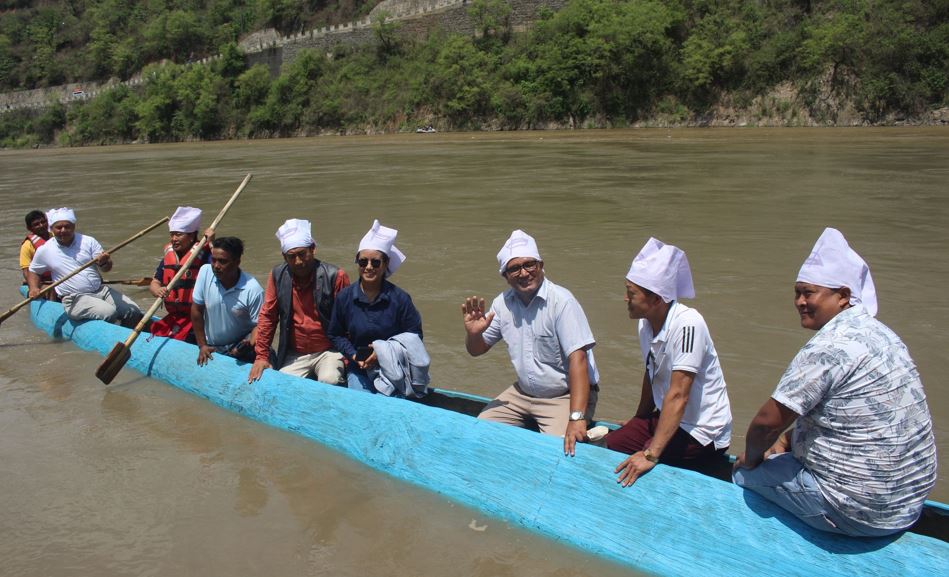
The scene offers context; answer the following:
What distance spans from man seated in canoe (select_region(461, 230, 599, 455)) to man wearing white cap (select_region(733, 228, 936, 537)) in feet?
3.34

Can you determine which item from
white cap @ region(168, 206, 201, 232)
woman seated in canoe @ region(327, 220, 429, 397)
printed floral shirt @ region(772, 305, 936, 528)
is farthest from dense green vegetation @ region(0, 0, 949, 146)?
printed floral shirt @ region(772, 305, 936, 528)

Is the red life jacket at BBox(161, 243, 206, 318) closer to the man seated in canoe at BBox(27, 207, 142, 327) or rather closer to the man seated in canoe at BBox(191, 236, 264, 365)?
the man seated in canoe at BBox(191, 236, 264, 365)

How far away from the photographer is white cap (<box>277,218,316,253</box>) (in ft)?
13.5

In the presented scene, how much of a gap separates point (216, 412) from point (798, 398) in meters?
3.55

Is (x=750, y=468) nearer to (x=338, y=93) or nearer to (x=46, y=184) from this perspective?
(x=46, y=184)

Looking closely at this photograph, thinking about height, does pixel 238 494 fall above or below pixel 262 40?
below

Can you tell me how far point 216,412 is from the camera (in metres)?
4.66

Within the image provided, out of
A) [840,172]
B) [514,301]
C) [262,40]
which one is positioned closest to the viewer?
[514,301]

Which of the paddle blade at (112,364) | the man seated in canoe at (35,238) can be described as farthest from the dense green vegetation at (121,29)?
the paddle blade at (112,364)

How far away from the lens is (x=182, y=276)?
17.4 ft

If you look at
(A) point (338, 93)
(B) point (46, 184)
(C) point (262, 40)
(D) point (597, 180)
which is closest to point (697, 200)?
(D) point (597, 180)

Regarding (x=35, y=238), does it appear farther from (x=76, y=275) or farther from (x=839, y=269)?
(x=839, y=269)

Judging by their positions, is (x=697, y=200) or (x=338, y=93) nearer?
(x=697, y=200)

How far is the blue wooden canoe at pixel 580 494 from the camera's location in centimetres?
253
